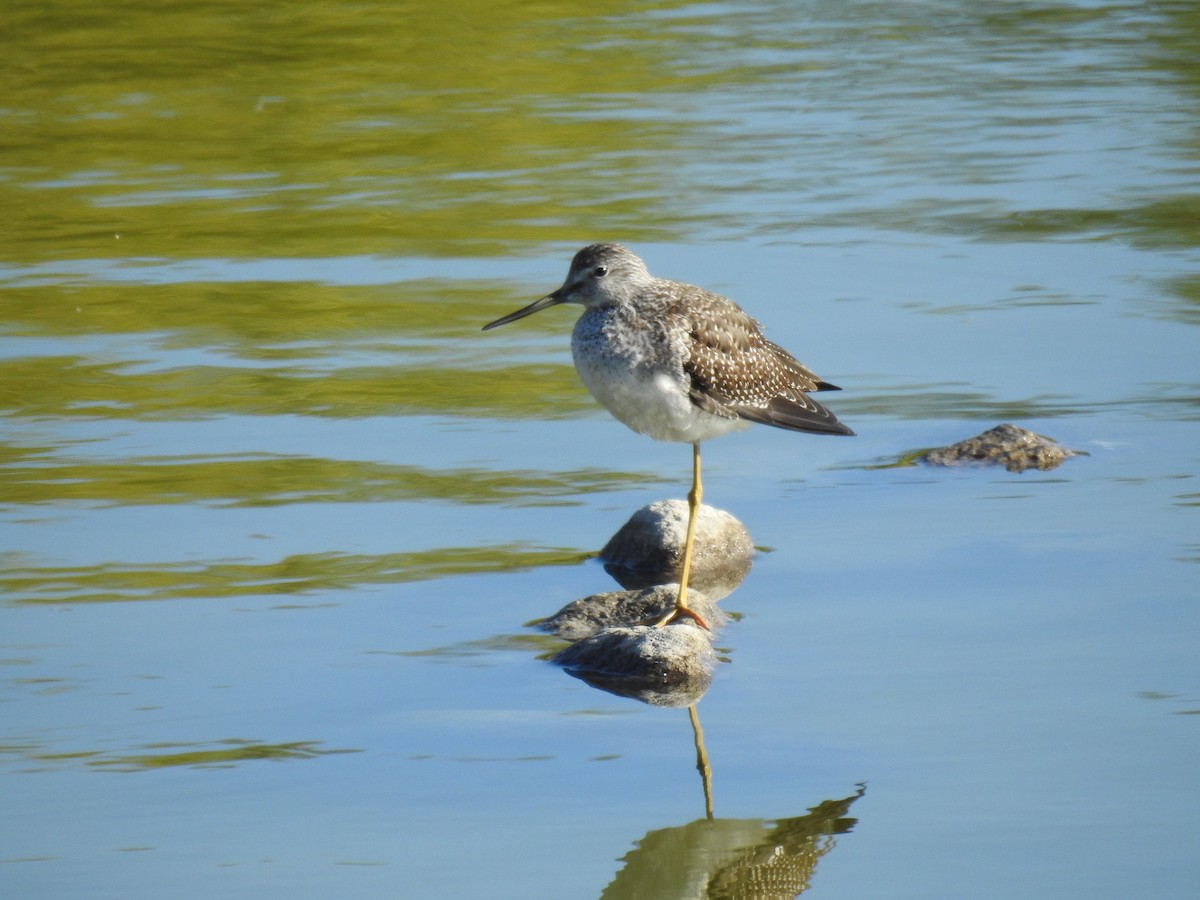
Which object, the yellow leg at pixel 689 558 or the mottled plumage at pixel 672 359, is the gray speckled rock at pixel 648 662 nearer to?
the yellow leg at pixel 689 558

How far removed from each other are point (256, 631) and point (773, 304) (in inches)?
190

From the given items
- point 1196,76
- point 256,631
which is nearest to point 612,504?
point 256,631

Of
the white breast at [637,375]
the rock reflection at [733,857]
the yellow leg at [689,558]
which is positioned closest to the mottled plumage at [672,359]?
the white breast at [637,375]

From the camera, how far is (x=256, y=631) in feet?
24.7

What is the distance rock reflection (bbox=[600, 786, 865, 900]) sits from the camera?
5.49 meters

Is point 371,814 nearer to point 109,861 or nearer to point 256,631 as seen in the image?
point 109,861

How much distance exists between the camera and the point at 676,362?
7.56 m

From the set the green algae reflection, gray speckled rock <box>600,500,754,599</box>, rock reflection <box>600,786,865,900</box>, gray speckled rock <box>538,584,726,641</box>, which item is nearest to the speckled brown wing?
gray speckled rock <box>600,500,754,599</box>

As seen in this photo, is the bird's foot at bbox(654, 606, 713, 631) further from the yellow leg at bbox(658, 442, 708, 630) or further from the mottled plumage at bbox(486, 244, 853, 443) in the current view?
the mottled plumage at bbox(486, 244, 853, 443)

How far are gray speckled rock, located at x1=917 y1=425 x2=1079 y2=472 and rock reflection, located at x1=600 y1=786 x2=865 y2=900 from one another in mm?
3369

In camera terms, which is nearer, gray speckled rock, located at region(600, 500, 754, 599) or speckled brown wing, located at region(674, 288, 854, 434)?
speckled brown wing, located at region(674, 288, 854, 434)

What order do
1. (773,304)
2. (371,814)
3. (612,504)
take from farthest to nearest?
(773,304), (612,504), (371,814)

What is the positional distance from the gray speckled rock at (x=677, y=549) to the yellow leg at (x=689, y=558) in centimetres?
7

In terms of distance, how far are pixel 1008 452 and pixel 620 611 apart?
244 cm
